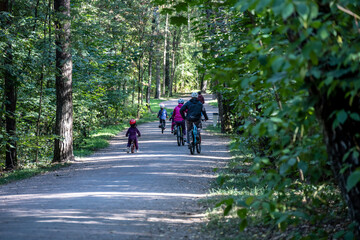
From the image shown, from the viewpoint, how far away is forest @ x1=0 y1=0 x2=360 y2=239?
3.61 m

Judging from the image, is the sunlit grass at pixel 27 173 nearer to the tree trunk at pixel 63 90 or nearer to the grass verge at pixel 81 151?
the grass verge at pixel 81 151

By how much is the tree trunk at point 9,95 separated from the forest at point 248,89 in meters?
0.04

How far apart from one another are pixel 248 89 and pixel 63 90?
10540 millimetres

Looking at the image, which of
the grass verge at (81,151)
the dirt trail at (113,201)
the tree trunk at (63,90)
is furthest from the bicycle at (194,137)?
the grass verge at (81,151)

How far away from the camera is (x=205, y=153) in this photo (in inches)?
675

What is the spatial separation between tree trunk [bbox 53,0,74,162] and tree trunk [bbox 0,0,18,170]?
1541mm

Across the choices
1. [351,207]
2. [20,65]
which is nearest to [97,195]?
[351,207]

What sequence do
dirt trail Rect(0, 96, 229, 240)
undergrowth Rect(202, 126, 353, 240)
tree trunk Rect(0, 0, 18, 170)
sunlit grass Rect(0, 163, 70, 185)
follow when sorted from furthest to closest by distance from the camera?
tree trunk Rect(0, 0, 18, 170) < sunlit grass Rect(0, 163, 70, 185) < dirt trail Rect(0, 96, 229, 240) < undergrowth Rect(202, 126, 353, 240)

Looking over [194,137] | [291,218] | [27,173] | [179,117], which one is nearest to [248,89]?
[291,218]

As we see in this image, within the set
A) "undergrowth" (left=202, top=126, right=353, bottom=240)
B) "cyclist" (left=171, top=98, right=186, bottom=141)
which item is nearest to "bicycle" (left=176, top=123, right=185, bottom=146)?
"cyclist" (left=171, top=98, right=186, bottom=141)

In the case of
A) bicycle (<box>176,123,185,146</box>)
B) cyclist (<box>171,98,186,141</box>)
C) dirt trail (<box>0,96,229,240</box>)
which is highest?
cyclist (<box>171,98,186,141</box>)

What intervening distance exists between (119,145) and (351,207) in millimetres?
18229

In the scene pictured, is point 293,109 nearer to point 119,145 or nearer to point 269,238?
point 269,238

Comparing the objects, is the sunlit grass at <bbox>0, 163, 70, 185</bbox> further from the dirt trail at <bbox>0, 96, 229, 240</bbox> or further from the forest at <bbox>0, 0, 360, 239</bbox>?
the forest at <bbox>0, 0, 360, 239</bbox>
